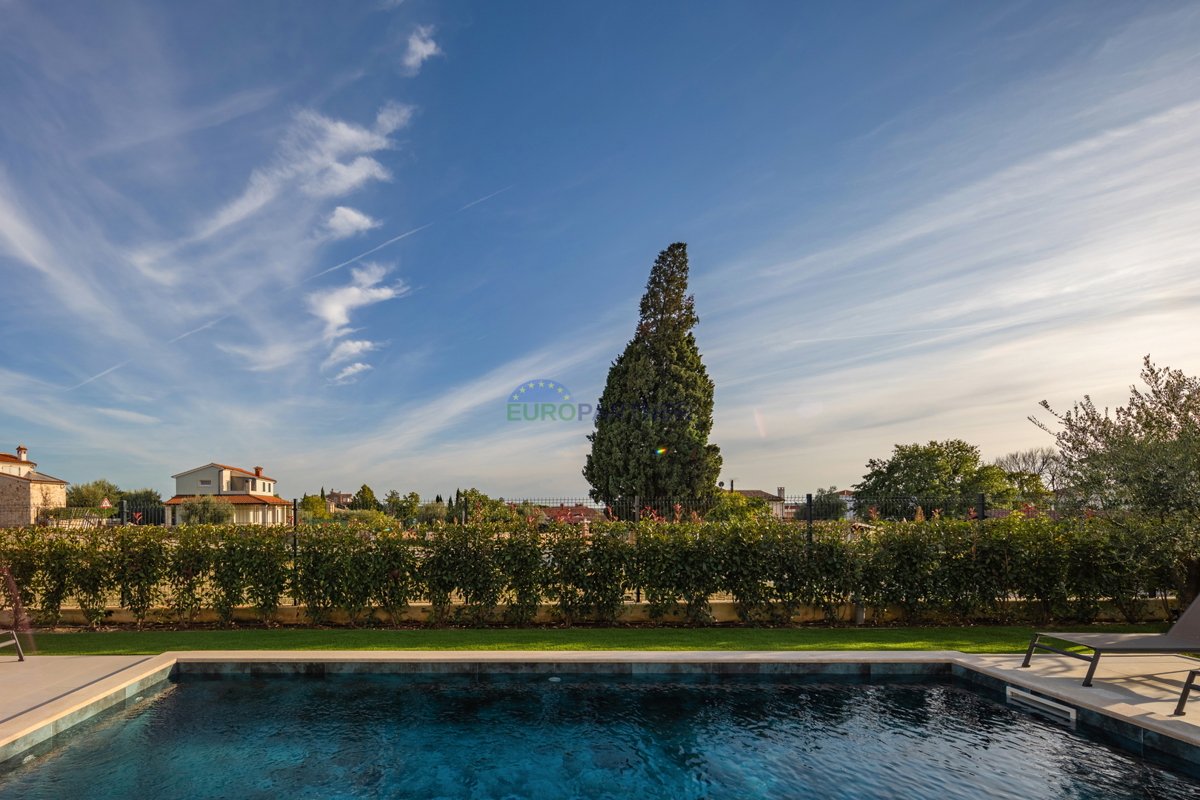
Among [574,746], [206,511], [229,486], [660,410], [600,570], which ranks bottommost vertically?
[574,746]

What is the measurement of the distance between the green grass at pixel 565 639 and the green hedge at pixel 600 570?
48cm

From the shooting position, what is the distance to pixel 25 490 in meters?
44.2

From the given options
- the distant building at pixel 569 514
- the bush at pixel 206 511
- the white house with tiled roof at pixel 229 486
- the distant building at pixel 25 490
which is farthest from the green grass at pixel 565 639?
the white house with tiled roof at pixel 229 486

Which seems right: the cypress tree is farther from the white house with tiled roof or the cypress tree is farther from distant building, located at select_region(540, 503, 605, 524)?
the white house with tiled roof

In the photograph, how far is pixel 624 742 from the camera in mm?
5195

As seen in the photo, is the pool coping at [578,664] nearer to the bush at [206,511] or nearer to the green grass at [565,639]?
the green grass at [565,639]

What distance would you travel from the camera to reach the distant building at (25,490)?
135 ft

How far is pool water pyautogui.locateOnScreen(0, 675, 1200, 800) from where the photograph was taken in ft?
14.3

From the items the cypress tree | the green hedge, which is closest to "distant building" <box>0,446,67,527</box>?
the cypress tree

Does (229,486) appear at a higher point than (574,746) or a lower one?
higher

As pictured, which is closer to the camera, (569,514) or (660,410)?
(569,514)

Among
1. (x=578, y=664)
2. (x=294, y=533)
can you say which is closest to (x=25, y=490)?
(x=294, y=533)

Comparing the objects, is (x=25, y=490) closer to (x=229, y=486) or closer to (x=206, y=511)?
(x=229, y=486)

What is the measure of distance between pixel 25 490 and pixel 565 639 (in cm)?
5617
